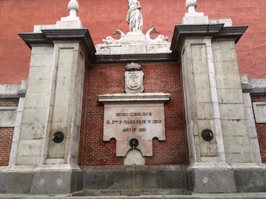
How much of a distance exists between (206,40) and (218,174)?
442cm

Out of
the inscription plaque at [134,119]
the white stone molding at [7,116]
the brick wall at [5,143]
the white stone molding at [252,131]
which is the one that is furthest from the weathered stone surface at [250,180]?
the white stone molding at [7,116]

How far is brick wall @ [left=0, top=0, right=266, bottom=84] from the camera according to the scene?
15266 millimetres

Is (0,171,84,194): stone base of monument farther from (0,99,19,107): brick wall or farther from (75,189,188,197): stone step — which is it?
(0,99,19,107): brick wall

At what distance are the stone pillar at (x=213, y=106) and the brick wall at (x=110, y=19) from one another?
6.82 m

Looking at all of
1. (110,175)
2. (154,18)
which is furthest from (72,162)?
(154,18)

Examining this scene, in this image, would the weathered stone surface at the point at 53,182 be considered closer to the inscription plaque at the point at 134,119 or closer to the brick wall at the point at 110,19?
the inscription plaque at the point at 134,119

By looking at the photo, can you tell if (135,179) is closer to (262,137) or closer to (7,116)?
(262,137)

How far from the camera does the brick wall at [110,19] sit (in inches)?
601

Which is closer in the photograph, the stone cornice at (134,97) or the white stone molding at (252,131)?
the white stone molding at (252,131)

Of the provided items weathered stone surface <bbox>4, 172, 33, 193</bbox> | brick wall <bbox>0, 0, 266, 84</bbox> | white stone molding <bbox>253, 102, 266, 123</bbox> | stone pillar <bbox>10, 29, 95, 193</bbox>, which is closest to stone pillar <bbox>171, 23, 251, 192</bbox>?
white stone molding <bbox>253, 102, 266, 123</bbox>

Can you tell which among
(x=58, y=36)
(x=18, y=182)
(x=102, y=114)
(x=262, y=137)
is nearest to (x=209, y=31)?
(x=262, y=137)

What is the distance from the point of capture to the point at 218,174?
716 centimetres

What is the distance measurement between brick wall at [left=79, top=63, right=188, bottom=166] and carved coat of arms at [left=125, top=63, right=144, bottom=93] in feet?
0.74

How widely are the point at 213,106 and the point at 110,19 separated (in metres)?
10.7
